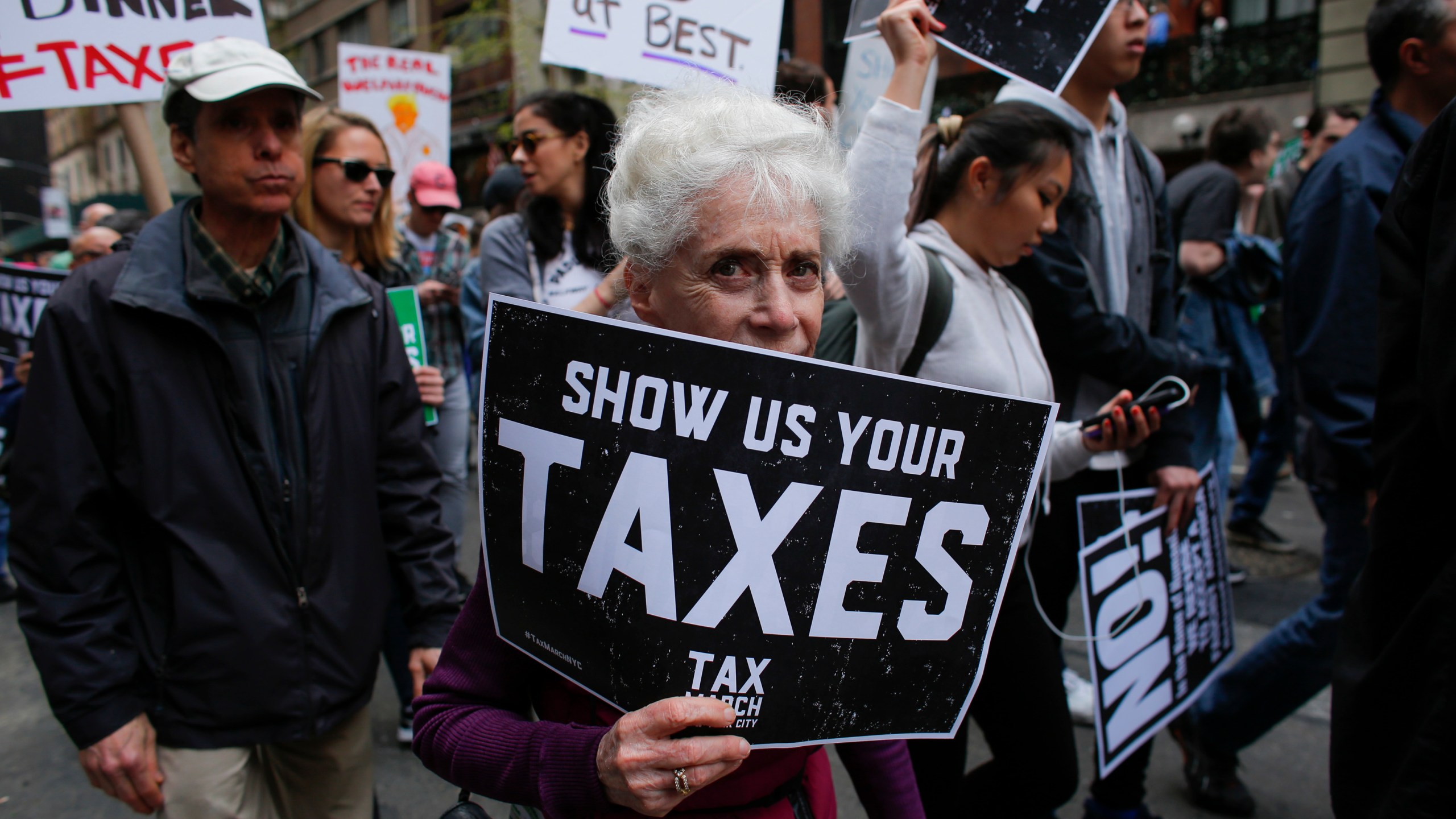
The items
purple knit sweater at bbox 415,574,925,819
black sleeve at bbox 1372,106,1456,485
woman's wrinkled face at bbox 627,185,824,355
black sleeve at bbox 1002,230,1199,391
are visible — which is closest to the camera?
purple knit sweater at bbox 415,574,925,819

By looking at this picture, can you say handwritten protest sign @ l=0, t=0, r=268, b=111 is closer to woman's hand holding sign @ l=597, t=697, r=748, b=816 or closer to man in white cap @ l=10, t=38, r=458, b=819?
man in white cap @ l=10, t=38, r=458, b=819

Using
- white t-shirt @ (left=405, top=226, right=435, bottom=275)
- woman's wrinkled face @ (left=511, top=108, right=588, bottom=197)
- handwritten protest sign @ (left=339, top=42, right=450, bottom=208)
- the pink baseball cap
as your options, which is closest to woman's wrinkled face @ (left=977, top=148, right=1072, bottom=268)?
woman's wrinkled face @ (left=511, top=108, right=588, bottom=197)

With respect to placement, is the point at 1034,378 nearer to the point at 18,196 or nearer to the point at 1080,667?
the point at 1080,667

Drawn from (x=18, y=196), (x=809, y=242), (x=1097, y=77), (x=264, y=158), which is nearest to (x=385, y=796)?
(x=264, y=158)

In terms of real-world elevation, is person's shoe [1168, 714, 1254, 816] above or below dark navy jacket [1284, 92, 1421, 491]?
below

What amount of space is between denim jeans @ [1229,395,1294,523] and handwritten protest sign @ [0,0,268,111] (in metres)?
5.49

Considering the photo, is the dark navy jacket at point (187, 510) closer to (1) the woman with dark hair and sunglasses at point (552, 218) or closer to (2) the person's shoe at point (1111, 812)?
(1) the woman with dark hair and sunglasses at point (552, 218)

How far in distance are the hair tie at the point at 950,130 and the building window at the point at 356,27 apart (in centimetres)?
3086

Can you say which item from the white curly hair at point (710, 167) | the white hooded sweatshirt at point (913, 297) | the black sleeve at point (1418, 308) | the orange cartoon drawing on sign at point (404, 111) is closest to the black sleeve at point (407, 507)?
the white curly hair at point (710, 167)

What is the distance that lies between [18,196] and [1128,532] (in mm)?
11879

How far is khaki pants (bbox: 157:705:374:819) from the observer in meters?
1.84

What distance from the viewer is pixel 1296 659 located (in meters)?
2.79

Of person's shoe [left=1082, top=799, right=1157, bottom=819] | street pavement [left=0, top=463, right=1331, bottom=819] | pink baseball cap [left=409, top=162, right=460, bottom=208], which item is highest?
pink baseball cap [left=409, top=162, right=460, bottom=208]

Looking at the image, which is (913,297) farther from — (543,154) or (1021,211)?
(543,154)
